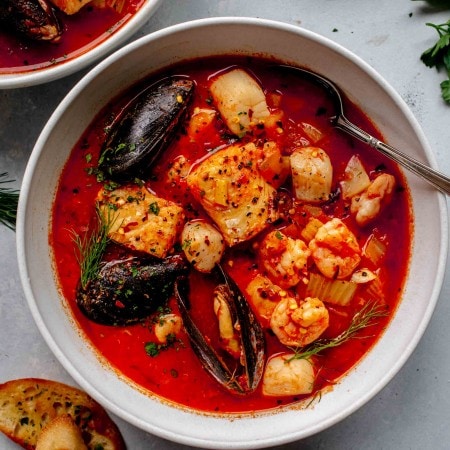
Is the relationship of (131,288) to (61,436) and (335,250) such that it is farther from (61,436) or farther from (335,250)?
(335,250)

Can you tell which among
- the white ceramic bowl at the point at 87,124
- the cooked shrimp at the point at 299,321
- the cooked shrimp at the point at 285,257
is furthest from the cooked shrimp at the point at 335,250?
the white ceramic bowl at the point at 87,124

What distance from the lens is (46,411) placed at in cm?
367

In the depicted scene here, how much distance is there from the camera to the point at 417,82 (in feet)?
12.1

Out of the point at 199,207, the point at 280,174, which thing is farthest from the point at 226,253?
the point at 280,174

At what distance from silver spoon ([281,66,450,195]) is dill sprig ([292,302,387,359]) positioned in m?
0.71

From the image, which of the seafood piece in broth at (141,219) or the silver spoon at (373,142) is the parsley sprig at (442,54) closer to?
the silver spoon at (373,142)

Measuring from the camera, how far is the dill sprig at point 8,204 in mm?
3659

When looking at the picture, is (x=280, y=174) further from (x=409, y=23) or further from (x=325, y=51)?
(x=409, y=23)

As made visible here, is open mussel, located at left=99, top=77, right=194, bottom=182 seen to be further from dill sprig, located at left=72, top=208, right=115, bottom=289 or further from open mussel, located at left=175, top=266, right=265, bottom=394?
open mussel, located at left=175, top=266, right=265, bottom=394

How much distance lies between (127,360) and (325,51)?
190 cm

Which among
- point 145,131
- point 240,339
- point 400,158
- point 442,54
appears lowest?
point 240,339

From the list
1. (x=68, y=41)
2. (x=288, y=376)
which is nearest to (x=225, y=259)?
(x=288, y=376)

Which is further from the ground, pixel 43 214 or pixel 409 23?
pixel 409 23

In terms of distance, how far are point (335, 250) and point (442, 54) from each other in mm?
1312
